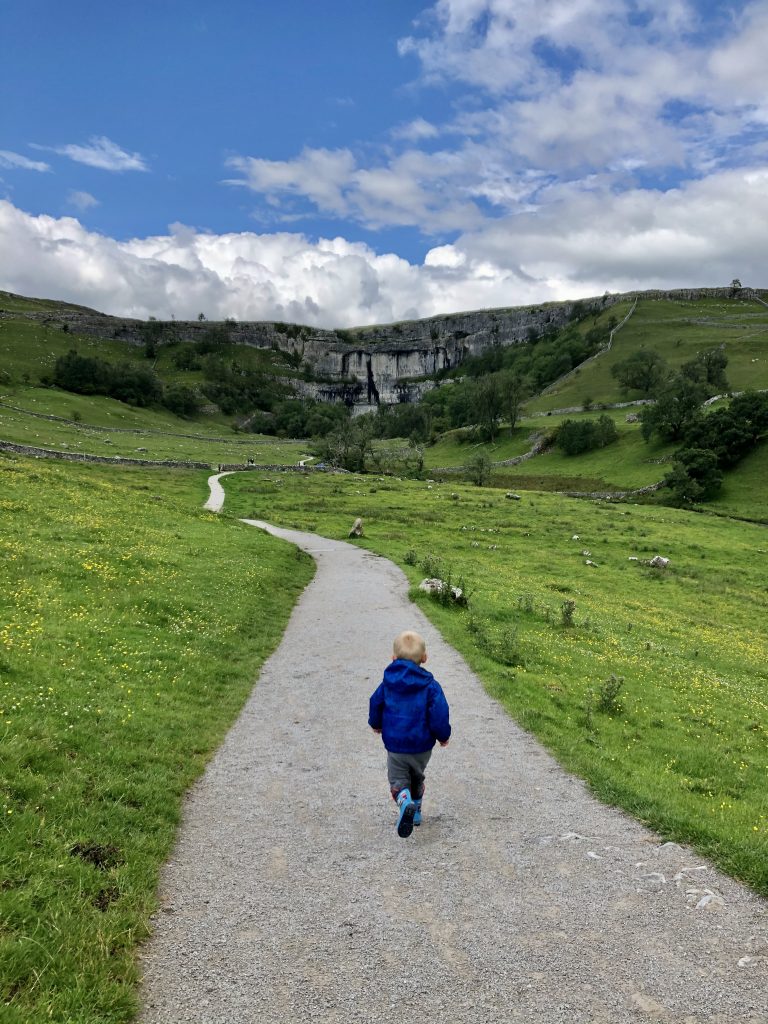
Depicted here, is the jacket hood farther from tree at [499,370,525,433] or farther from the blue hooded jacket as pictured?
tree at [499,370,525,433]

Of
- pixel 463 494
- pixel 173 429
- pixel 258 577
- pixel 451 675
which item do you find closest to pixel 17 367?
pixel 173 429

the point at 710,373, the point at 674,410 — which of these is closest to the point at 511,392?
the point at 674,410

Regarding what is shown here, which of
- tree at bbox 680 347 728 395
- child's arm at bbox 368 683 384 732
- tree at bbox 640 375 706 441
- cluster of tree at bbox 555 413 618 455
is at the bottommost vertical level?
child's arm at bbox 368 683 384 732

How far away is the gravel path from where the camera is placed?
5680 mm

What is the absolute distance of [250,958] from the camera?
618 centimetres

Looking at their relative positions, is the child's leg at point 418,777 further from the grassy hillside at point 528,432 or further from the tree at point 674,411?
the tree at point 674,411

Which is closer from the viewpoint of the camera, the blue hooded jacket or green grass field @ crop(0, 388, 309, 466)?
the blue hooded jacket

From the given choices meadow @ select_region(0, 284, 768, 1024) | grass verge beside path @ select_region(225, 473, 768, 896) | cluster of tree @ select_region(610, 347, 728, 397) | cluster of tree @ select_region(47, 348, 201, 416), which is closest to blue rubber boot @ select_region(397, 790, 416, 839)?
meadow @ select_region(0, 284, 768, 1024)

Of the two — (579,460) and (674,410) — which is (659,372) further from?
(674,410)

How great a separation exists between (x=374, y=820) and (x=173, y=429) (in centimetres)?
15337

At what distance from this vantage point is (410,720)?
348 inches

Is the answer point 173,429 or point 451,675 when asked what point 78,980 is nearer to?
point 451,675

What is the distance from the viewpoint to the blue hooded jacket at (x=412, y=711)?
28.9ft

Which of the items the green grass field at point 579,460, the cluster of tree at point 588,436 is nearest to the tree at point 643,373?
the green grass field at point 579,460
